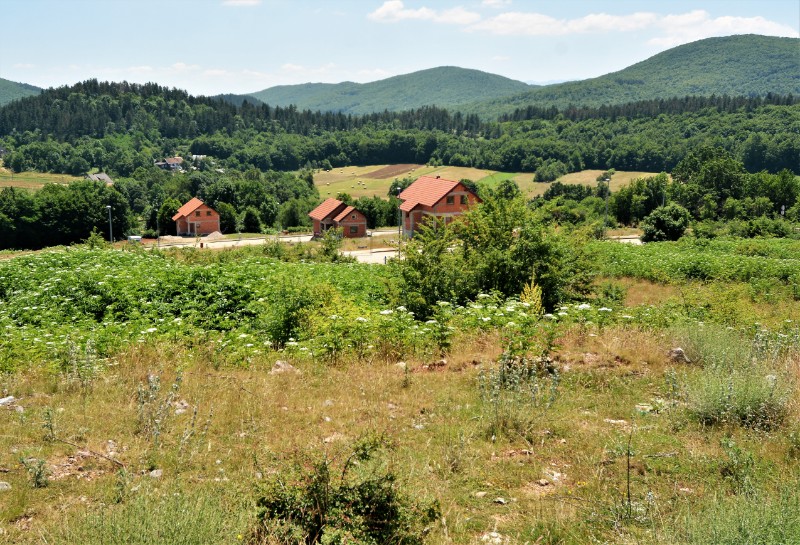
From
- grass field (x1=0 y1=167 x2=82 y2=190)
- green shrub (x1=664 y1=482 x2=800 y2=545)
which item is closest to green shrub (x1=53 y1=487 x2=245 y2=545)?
green shrub (x1=664 y1=482 x2=800 y2=545)

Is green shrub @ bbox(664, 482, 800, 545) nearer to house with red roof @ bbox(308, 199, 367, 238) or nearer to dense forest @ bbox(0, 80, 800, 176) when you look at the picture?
house with red roof @ bbox(308, 199, 367, 238)

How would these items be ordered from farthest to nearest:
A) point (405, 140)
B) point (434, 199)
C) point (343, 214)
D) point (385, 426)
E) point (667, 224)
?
point (405, 140) < point (343, 214) < point (434, 199) < point (667, 224) < point (385, 426)

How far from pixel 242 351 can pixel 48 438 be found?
11.3 feet

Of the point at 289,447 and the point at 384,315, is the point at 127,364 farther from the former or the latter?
the point at 384,315

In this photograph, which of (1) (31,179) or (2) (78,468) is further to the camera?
(1) (31,179)

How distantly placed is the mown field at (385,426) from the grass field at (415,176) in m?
103

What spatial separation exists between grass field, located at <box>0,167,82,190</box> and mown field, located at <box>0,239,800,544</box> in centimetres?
13861

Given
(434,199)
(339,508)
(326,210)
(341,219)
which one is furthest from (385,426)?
(326,210)

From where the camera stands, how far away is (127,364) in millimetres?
8211

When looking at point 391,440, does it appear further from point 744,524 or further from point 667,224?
point 667,224

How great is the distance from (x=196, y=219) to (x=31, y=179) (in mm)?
79589

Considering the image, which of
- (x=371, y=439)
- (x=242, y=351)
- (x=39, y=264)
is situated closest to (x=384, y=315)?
(x=242, y=351)

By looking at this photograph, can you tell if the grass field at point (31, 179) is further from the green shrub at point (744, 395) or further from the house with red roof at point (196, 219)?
the green shrub at point (744, 395)

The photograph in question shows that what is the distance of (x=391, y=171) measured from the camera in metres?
156
